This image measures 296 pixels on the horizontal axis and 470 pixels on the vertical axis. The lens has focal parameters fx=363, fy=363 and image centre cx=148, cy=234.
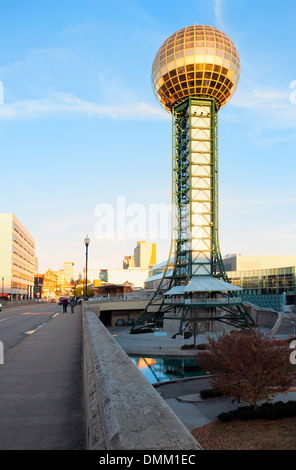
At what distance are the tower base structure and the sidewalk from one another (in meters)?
51.3

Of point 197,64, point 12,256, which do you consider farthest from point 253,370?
point 12,256

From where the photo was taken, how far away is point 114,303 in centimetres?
6725

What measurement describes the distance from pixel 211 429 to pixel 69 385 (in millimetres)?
15696

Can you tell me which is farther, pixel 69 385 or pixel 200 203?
pixel 200 203

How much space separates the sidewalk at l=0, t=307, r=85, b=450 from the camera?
184 inches

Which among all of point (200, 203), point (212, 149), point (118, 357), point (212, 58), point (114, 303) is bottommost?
point (114, 303)

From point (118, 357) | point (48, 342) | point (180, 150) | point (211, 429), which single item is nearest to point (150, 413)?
point (118, 357)

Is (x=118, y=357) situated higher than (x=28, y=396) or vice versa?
(x=118, y=357)

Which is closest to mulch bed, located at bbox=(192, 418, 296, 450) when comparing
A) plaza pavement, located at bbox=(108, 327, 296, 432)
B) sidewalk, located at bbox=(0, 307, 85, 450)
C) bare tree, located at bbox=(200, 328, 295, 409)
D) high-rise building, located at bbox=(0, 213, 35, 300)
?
plaza pavement, located at bbox=(108, 327, 296, 432)

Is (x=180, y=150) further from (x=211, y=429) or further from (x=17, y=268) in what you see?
(x=17, y=268)

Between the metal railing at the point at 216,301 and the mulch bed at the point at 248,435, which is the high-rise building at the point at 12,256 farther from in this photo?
the mulch bed at the point at 248,435

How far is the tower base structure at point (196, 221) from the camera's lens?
6206 cm

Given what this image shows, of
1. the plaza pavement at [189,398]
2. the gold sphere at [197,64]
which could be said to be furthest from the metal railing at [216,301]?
the gold sphere at [197,64]

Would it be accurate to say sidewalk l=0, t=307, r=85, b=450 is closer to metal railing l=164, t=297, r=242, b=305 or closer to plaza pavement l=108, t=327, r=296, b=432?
plaza pavement l=108, t=327, r=296, b=432
